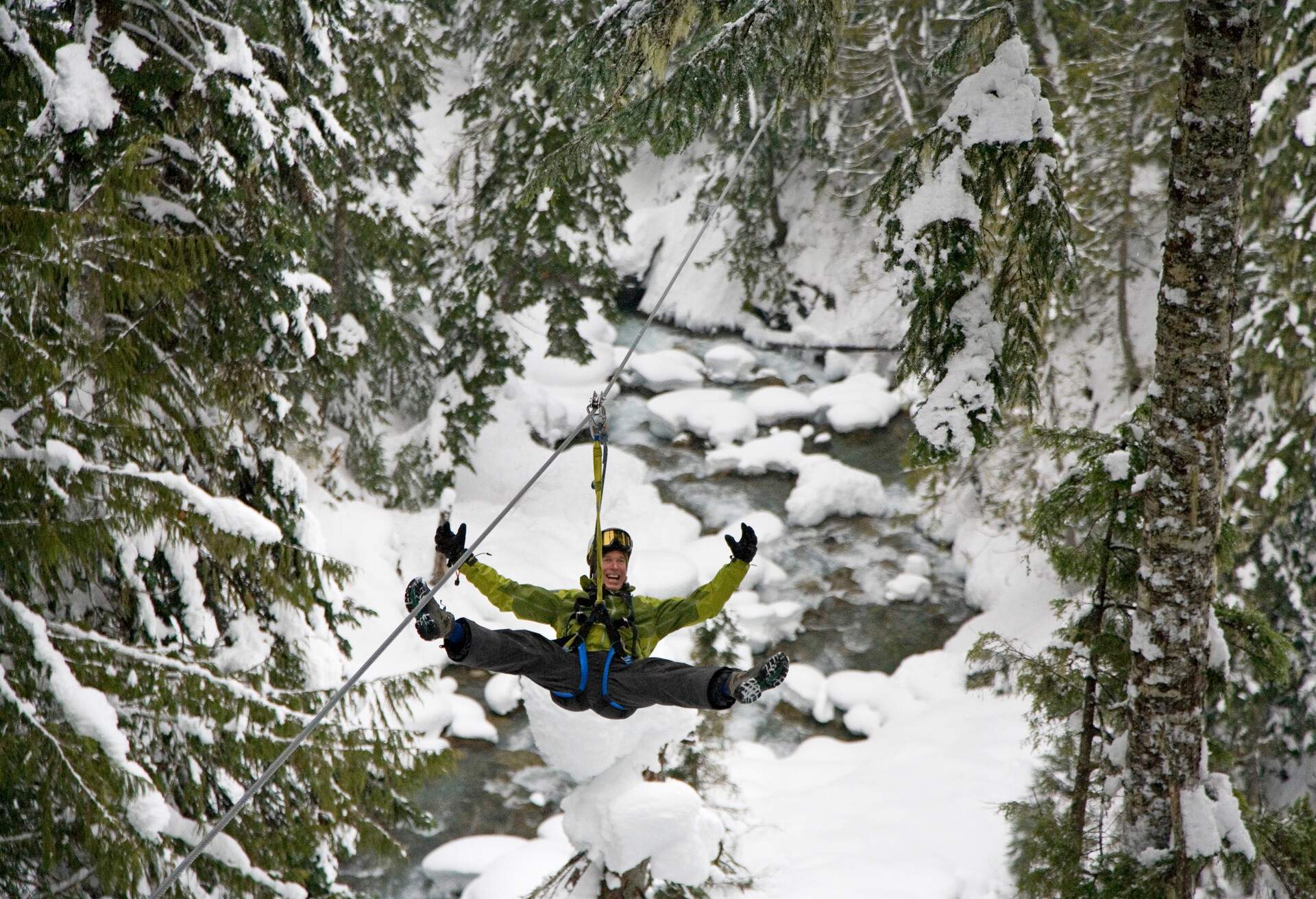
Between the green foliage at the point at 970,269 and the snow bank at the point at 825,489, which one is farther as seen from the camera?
the snow bank at the point at 825,489

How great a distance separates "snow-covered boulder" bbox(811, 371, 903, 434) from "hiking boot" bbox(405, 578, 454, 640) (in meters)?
16.5

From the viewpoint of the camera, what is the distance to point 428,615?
13.6ft

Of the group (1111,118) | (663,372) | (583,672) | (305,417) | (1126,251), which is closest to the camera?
(583,672)

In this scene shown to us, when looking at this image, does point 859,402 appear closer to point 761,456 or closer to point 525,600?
point 761,456

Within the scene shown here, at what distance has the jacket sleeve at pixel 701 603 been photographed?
15.6ft

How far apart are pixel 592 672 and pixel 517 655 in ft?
1.30

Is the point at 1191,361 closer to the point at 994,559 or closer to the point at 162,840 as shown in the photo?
the point at 162,840

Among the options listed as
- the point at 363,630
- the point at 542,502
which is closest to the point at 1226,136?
the point at 363,630

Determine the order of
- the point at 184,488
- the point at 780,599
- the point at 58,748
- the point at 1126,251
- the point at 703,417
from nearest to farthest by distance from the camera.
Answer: the point at 58,748
the point at 184,488
the point at 1126,251
the point at 780,599
the point at 703,417

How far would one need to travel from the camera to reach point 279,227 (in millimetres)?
5961

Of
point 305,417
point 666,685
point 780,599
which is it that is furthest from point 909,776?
point 666,685

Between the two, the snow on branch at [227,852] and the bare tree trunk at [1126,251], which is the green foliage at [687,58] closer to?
the snow on branch at [227,852]

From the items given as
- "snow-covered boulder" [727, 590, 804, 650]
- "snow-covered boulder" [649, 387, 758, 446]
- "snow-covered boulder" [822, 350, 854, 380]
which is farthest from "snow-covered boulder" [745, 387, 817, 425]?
"snow-covered boulder" [727, 590, 804, 650]

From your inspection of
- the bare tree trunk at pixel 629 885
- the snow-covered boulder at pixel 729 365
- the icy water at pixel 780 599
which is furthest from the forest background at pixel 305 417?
the snow-covered boulder at pixel 729 365
